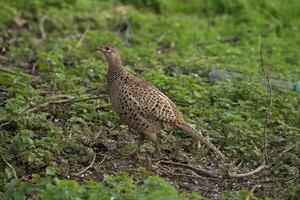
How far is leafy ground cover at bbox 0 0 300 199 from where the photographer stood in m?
6.27

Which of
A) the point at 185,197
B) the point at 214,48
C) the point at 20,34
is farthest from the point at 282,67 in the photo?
the point at 185,197

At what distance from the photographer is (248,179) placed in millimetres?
6566

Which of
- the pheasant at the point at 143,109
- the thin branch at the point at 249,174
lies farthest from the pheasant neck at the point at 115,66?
the thin branch at the point at 249,174

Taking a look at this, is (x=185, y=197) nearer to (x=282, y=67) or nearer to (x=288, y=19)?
(x=282, y=67)

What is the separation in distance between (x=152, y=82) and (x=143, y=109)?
1.83 metres

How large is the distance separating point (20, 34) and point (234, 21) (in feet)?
11.0

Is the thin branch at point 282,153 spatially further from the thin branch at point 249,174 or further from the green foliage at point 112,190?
the green foliage at point 112,190

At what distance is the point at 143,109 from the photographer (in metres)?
6.45

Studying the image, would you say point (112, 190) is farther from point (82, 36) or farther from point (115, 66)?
point (82, 36)

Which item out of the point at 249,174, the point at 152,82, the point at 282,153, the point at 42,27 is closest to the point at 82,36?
the point at 42,27

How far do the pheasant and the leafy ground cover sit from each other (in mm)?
275

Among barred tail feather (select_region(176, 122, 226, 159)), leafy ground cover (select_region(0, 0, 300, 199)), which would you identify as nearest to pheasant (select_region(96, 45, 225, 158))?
barred tail feather (select_region(176, 122, 226, 159))

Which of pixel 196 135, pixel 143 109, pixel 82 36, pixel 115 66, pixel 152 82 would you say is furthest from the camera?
pixel 82 36

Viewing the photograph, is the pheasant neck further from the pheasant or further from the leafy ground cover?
the leafy ground cover
